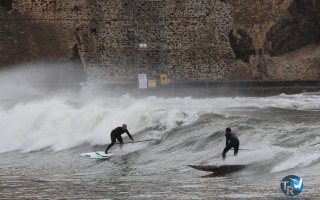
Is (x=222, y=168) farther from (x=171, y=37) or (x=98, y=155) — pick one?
(x=171, y=37)

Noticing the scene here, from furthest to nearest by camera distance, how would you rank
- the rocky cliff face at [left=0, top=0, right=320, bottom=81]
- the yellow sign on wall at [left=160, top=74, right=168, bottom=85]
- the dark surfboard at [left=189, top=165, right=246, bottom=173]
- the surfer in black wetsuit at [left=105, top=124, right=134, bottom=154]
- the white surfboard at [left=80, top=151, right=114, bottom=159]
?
the yellow sign on wall at [left=160, top=74, right=168, bottom=85] < the rocky cliff face at [left=0, top=0, right=320, bottom=81] < the surfer in black wetsuit at [left=105, top=124, right=134, bottom=154] < the white surfboard at [left=80, top=151, right=114, bottom=159] < the dark surfboard at [left=189, top=165, right=246, bottom=173]

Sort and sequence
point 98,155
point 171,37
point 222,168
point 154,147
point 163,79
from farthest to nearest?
point 171,37 < point 163,79 < point 154,147 < point 98,155 < point 222,168

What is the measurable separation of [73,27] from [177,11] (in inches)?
170

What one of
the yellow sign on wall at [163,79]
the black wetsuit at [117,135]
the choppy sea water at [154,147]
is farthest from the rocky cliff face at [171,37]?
the black wetsuit at [117,135]

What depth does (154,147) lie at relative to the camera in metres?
20.4

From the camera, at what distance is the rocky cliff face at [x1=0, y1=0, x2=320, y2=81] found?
3200cm

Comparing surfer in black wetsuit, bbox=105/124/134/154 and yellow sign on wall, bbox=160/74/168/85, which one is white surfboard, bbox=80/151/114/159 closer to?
surfer in black wetsuit, bbox=105/124/134/154

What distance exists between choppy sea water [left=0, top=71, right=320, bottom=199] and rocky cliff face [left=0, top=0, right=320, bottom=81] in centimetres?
253

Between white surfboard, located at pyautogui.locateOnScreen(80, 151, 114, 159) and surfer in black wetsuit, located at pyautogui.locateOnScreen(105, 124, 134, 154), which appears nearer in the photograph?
white surfboard, located at pyautogui.locateOnScreen(80, 151, 114, 159)

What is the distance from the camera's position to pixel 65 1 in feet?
106

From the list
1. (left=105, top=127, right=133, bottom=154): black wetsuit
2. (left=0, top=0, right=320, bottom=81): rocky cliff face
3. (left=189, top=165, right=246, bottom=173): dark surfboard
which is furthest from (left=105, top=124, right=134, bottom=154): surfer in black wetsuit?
(left=0, top=0, right=320, bottom=81): rocky cliff face

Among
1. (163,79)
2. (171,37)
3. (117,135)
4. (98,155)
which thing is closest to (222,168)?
(98,155)

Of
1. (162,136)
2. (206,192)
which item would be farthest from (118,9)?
(206,192)

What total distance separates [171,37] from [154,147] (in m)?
13.7
